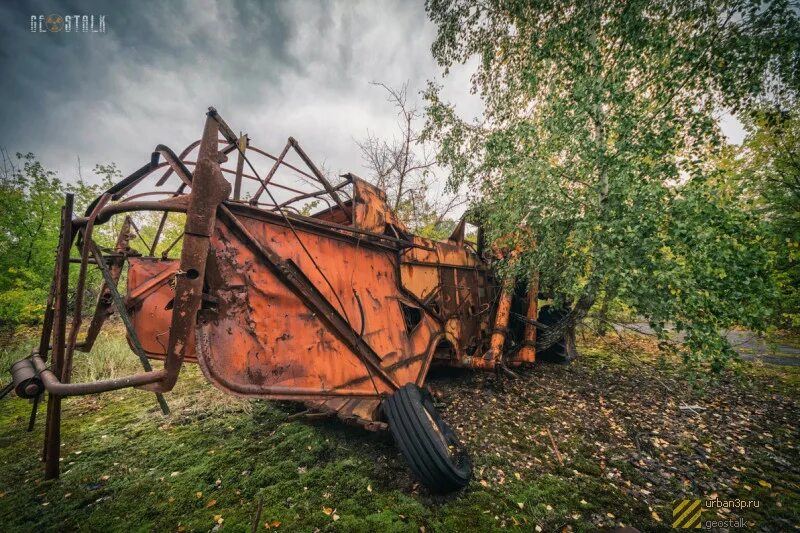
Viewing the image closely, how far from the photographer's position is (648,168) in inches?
170

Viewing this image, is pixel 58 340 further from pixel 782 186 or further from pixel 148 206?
pixel 782 186

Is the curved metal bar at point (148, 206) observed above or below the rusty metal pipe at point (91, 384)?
→ above

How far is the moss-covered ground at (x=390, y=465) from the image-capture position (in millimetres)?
2715

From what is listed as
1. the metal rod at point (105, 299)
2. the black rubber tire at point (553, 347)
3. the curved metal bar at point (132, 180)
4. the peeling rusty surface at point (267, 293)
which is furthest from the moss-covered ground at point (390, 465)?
the curved metal bar at point (132, 180)

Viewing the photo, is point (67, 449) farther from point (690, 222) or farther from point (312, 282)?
point (690, 222)

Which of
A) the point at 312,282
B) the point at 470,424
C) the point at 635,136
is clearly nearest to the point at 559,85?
the point at 635,136

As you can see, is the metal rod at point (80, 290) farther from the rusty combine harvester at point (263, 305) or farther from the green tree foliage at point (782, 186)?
A: the green tree foliage at point (782, 186)

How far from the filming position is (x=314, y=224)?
304 cm

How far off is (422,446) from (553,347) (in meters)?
5.85

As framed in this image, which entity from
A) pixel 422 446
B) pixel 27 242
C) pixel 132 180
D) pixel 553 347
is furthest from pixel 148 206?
pixel 27 242

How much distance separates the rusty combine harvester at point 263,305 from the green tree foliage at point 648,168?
2.78 meters

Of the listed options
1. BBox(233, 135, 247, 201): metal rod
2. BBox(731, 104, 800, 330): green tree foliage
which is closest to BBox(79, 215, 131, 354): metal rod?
BBox(233, 135, 247, 201): metal rod

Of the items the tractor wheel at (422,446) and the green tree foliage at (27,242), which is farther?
the green tree foliage at (27,242)

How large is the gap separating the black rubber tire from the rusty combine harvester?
4383mm
